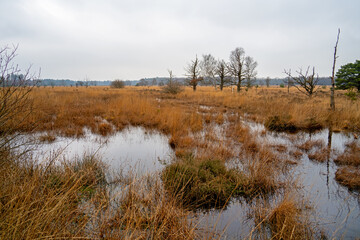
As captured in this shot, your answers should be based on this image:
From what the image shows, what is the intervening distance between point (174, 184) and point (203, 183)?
59 centimetres

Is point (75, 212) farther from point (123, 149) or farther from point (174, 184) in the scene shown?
point (123, 149)

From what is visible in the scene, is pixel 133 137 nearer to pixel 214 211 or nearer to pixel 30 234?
pixel 214 211

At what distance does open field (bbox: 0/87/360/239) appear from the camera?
1.96 meters

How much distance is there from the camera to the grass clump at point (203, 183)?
3.06 meters

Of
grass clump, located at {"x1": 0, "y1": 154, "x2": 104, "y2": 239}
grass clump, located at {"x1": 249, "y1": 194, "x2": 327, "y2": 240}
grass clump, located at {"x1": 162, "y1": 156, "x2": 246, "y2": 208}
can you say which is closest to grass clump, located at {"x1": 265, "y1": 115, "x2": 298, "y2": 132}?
grass clump, located at {"x1": 162, "y1": 156, "x2": 246, "y2": 208}

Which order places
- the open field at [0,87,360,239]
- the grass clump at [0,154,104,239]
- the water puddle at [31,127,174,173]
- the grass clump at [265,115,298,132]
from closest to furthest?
the grass clump at [0,154,104,239] < the open field at [0,87,360,239] < the water puddle at [31,127,174,173] < the grass clump at [265,115,298,132]

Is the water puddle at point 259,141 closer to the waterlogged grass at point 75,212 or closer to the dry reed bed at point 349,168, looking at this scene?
the dry reed bed at point 349,168

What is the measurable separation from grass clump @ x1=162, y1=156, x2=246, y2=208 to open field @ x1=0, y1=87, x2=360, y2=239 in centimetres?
2

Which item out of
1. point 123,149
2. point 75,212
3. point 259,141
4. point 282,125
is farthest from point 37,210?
point 282,125

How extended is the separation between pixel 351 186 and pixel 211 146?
9.71 ft

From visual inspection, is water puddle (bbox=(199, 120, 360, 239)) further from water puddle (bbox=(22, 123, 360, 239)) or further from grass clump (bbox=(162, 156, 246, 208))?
grass clump (bbox=(162, 156, 246, 208))

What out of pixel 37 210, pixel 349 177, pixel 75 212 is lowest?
pixel 349 177

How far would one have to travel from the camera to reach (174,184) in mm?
2977

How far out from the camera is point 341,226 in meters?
2.54
